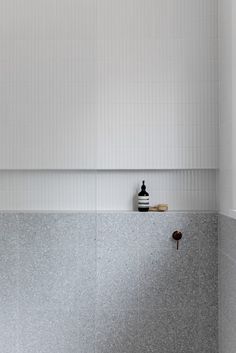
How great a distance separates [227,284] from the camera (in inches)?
75.0

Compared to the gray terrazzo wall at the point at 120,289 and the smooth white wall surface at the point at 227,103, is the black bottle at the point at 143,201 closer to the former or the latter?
the gray terrazzo wall at the point at 120,289

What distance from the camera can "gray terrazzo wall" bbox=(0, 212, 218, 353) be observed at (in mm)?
2072

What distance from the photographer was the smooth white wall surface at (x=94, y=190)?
2.12 metres

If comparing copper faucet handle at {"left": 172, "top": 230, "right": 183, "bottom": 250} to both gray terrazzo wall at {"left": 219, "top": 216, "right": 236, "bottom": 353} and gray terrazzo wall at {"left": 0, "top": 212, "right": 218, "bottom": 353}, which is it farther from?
gray terrazzo wall at {"left": 219, "top": 216, "right": 236, "bottom": 353}

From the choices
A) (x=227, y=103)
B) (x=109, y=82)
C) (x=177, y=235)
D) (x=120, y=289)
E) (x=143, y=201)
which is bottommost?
(x=120, y=289)

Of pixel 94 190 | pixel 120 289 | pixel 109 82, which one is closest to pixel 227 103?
pixel 109 82

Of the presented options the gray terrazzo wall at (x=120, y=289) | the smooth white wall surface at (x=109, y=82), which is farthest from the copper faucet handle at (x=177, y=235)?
the smooth white wall surface at (x=109, y=82)

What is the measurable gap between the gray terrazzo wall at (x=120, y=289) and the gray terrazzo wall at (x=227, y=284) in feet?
0.19

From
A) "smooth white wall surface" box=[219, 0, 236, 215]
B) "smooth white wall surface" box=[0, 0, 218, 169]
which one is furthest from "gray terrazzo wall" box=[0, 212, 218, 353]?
"smooth white wall surface" box=[0, 0, 218, 169]

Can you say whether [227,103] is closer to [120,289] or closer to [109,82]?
[109,82]

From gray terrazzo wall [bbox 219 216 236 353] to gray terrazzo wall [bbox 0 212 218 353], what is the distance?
58 mm

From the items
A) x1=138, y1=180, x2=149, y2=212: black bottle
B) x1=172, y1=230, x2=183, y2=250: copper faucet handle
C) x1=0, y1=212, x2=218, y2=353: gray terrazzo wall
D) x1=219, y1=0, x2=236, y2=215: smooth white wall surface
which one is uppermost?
x1=219, y1=0, x2=236, y2=215: smooth white wall surface

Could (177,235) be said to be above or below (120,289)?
above

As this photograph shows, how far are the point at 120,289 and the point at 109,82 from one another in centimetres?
90
